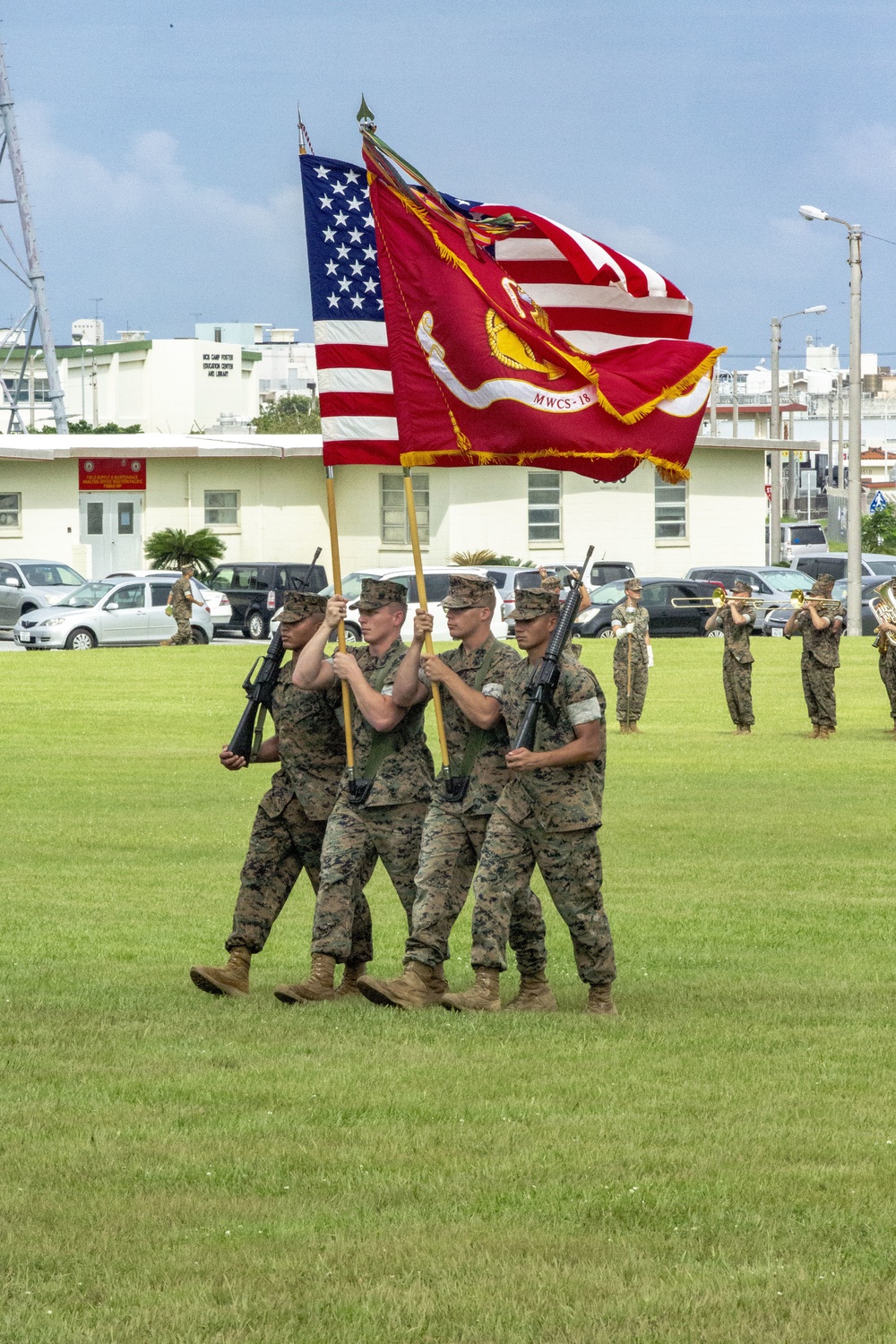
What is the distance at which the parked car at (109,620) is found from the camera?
4309 centimetres

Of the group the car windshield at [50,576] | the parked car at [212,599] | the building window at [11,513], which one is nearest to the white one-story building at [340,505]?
the building window at [11,513]

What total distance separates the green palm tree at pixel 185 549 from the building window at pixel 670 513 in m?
13.2

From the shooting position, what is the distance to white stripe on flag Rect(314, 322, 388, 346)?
35.6 feet

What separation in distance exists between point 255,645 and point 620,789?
78.2ft

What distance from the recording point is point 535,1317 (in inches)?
207

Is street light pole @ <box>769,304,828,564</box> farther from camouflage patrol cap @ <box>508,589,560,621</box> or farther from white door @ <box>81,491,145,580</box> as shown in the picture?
camouflage patrol cap @ <box>508,589,560,621</box>

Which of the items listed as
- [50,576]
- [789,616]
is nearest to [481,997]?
[789,616]

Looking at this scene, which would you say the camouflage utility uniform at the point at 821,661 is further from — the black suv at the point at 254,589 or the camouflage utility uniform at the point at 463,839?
the black suv at the point at 254,589

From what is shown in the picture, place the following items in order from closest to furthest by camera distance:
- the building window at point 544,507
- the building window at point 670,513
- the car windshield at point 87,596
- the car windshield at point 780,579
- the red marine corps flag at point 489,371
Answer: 1. the red marine corps flag at point 489,371
2. the car windshield at point 87,596
3. the car windshield at point 780,579
4. the building window at point 544,507
5. the building window at point 670,513

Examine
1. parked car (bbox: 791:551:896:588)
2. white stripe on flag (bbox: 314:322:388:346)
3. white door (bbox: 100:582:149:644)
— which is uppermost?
white stripe on flag (bbox: 314:322:388:346)

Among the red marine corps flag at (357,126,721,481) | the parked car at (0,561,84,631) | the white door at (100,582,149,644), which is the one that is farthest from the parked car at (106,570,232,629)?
the red marine corps flag at (357,126,721,481)

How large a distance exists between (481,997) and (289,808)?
141 centimetres

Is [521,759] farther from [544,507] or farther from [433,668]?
[544,507]

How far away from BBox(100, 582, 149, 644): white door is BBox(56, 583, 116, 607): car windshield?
52 centimetres
